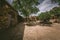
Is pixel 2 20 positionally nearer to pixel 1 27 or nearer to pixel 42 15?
pixel 1 27

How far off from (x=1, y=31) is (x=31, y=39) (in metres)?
3.69

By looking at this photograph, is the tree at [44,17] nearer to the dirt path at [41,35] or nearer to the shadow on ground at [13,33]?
the dirt path at [41,35]

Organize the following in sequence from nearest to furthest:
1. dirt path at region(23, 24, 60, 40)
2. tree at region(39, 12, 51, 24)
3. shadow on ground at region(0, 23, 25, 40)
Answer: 1. shadow on ground at region(0, 23, 25, 40)
2. dirt path at region(23, 24, 60, 40)
3. tree at region(39, 12, 51, 24)

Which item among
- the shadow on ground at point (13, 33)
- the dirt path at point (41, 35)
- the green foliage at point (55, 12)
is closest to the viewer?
the shadow on ground at point (13, 33)

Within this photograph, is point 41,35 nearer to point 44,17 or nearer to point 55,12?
point 44,17

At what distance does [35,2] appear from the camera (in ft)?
27.3

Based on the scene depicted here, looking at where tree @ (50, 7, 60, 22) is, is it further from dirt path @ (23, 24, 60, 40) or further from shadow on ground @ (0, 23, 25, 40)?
shadow on ground @ (0, 23, 25, 40)

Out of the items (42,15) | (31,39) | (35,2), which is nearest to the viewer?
(31,39)

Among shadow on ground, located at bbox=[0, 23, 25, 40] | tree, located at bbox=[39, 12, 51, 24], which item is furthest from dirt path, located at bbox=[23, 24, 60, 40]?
shadow on ground, located at bbox=[0, 23, 25, 40]

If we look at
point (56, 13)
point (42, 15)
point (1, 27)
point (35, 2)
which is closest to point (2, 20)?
point (1, 27)

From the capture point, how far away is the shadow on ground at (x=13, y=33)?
0.92 metres

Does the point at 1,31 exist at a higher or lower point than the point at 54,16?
lower

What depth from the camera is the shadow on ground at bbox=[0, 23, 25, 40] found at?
0.92 metres

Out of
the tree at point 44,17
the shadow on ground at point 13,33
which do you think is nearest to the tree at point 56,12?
the tree at point 44,17
